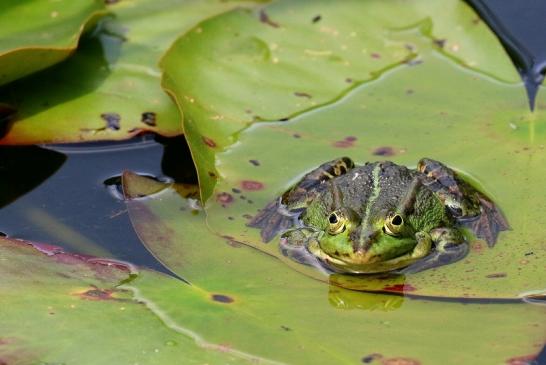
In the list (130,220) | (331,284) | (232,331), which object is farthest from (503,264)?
(130,220)

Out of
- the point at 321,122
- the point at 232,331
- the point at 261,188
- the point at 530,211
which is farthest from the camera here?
the point at 321,122

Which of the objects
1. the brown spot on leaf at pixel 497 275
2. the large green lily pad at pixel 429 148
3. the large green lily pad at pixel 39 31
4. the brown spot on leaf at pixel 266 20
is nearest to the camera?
the brown spot on leaf at pixel 497 275

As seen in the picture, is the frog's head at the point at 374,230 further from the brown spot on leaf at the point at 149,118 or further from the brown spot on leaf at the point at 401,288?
the brown spot on leaf at the point at 149,118

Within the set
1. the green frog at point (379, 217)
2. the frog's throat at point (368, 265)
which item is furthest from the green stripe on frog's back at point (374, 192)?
the frog's throat at point (368, 265)

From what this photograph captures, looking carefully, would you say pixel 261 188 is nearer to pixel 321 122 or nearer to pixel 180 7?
pixel 321 122

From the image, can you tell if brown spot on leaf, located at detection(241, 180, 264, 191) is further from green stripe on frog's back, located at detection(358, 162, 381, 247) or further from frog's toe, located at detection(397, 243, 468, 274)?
frog's toe, located at detection(397, 243, 468, 274)

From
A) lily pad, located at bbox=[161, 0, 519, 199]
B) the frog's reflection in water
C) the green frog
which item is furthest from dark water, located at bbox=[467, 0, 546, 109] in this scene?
the frog's reflection in water

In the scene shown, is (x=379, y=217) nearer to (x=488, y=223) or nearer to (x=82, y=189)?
(x=488, y=223)

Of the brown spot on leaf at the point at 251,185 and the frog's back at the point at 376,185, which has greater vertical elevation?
the frog's back at the point at 376,185
